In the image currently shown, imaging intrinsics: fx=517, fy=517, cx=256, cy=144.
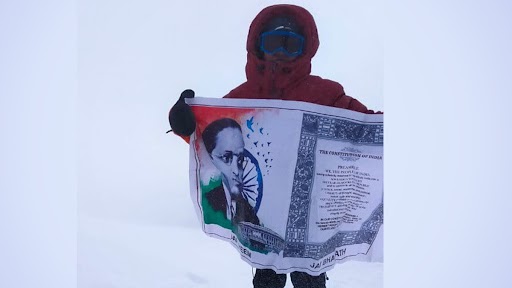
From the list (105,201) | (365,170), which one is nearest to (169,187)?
(105,201)

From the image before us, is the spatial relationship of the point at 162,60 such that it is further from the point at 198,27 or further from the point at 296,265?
the point at 296,265

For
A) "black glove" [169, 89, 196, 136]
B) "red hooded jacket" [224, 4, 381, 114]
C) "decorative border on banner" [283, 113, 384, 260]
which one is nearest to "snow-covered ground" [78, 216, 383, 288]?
"decorative border on banner" [283, 113, 384, 260]

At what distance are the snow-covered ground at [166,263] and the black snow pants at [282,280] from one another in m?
0.11

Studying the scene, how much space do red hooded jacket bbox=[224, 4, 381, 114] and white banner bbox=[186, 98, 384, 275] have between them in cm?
4

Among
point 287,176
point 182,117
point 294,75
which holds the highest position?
point 294,75

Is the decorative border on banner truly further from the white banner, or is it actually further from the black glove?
the black glove

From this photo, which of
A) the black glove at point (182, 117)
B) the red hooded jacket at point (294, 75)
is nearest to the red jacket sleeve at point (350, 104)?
the red hooded jacket at point (294, 75)

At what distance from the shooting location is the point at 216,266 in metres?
1.61

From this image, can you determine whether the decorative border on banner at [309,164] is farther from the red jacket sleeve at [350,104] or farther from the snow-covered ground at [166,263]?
the snow-covered ground at [166,263]

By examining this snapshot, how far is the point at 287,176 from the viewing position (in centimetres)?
135

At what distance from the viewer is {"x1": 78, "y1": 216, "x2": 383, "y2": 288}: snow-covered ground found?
61.3 inches

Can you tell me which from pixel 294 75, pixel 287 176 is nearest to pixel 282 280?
pixel 287 176

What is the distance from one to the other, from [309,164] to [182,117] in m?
0.35

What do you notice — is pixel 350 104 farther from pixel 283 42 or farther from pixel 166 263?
pixel 166 263
